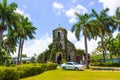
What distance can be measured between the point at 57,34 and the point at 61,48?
384 centimetres

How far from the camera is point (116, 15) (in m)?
65.9

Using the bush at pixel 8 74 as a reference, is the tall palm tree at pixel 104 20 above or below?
above

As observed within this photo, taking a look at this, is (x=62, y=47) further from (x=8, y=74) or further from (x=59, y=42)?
(x=8, y=74)

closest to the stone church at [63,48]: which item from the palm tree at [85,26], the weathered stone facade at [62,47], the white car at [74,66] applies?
the weathered stone facade at [62,47]

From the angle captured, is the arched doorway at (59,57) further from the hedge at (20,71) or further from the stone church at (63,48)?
the hedge at (20,71)

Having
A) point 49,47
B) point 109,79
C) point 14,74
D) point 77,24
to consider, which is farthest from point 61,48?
point 14,74

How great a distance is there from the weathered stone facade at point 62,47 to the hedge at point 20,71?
18347mm

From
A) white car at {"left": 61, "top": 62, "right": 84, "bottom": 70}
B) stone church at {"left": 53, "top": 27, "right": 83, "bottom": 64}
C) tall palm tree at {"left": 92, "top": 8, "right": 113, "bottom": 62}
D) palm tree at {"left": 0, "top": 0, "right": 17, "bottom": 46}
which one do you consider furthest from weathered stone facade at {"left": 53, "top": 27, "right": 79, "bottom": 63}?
white car at {"left": 61, "top": 62, "right": 84, "bottom": 70}

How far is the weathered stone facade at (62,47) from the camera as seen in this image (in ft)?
202

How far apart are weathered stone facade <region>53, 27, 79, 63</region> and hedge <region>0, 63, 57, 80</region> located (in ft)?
60.2

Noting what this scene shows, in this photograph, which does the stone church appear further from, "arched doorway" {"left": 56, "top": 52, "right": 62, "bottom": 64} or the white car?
the white car

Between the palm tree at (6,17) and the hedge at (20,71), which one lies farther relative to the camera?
the palm tree at (6,17)

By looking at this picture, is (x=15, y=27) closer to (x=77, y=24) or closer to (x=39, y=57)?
(x=77, y=24)

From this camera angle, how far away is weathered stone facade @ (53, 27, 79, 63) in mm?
61531
